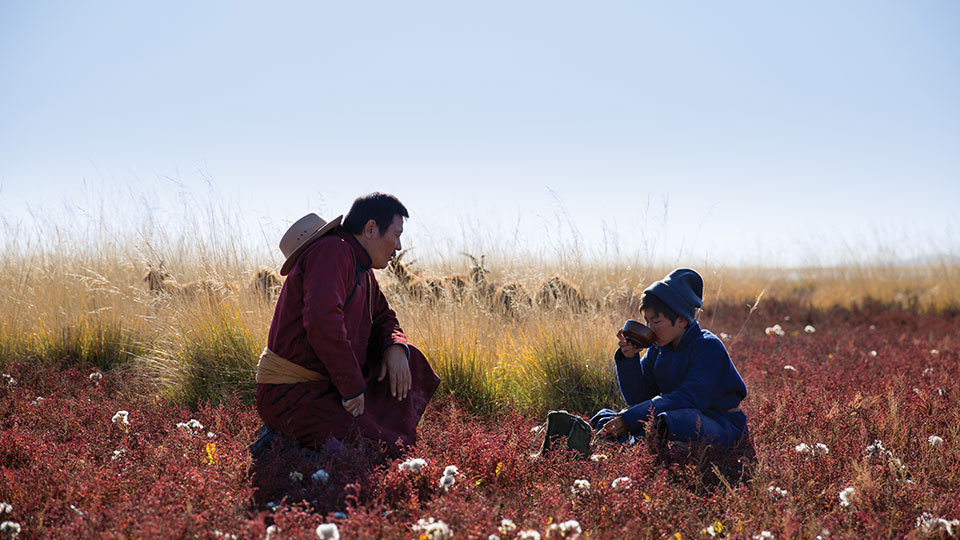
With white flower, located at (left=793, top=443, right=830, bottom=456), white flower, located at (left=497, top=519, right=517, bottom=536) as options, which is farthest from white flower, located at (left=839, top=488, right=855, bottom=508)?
white flower, located at (left=497, top=519, right=517, bottom=536)

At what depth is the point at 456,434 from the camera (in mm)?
4250

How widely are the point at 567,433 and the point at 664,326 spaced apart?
2.91 feet

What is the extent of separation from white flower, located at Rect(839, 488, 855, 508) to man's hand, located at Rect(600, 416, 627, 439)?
1.24 m

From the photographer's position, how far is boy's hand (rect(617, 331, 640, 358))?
14.2ft

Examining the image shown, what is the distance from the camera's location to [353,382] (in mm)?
3727

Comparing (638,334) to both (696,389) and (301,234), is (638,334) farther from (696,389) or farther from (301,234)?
(301,234)

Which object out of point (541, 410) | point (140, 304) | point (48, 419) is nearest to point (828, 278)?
point (541, 410)

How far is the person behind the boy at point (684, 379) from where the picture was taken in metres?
4.05

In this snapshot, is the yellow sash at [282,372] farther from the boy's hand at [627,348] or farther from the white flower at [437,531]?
the boy's hand at [627,348]

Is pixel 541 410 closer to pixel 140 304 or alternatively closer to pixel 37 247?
pixel 140 304

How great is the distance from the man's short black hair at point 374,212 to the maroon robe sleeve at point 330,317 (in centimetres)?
28

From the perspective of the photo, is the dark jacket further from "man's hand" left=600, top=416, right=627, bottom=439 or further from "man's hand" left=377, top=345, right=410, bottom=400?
"man's hand" left=377, top=345, right=410, bottom=400

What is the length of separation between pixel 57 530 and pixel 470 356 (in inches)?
138

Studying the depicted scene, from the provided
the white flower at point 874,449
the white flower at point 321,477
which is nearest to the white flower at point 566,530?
the white flower at point 321,477
